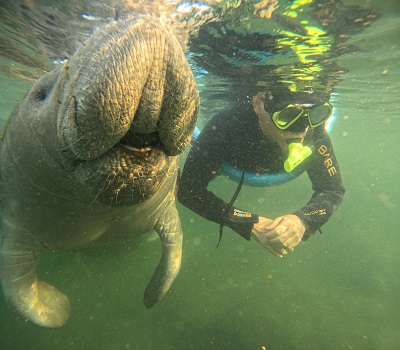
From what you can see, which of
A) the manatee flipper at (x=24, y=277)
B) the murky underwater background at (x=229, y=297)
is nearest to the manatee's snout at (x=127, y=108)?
the manatee flipper at (x=24, y=277)

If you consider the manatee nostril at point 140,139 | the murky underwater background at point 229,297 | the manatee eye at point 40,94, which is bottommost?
the murky underwater background at point 229,297

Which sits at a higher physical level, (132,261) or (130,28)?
(130,28)

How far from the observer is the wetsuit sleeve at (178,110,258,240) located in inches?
189

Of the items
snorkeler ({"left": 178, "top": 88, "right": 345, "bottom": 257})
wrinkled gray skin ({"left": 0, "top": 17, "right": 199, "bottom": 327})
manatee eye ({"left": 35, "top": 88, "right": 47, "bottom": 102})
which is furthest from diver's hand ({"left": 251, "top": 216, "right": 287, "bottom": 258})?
manatee eye ({"left": 35, "top": 88, "right": 47, "bottom": 102})

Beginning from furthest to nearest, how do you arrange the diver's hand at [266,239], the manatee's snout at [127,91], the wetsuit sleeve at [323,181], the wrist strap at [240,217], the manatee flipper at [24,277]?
the wetsuit sleeve at [323,181]
the wrist strap at [240,217]
the diver's hand at [266,239]
the manatee flipper at [24,277]
the manatee's snout at [127,91]

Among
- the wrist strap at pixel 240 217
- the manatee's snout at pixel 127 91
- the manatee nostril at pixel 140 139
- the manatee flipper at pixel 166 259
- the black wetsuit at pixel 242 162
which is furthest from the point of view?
the black wetsuit at pixel 242 162

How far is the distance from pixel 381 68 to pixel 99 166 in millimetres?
10890

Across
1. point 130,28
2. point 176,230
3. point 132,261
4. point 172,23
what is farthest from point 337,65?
point 130,28

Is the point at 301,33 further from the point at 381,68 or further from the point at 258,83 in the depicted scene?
the point at 381,68

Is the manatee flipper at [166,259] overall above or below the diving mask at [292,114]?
below

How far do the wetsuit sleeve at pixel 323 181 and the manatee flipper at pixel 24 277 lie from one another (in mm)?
4402

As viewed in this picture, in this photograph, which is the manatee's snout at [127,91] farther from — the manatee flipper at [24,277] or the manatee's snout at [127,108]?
the manatee flipper at [24,277]

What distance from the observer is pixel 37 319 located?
336 centimetres

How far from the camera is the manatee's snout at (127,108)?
4.52 feet
